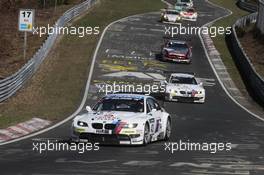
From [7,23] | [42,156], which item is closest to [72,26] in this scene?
[7,23]

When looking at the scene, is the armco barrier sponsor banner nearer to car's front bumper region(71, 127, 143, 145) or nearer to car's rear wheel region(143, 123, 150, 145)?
car's front bumper region(71, 127, 143, 145)

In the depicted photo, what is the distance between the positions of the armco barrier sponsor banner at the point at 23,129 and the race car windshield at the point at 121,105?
8.73 ft

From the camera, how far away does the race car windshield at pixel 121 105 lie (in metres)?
19.1

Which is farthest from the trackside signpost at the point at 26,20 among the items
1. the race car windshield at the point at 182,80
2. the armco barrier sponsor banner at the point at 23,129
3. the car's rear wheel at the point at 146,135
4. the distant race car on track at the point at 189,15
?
the distant race car on track at the point at 189,15

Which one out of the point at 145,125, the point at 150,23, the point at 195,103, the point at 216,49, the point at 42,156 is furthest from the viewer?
the point at 150,23

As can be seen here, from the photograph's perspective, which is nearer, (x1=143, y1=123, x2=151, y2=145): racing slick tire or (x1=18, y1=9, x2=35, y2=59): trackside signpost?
(x1=143, y1=123, x2=151, y2=145): racing slick tire

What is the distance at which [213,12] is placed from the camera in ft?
267

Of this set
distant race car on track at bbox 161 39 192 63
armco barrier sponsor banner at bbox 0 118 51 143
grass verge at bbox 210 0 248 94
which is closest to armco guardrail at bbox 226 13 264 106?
grass verge at bbox 210 0 248 94

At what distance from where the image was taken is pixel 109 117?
1803cm

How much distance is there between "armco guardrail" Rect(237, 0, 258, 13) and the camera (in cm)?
7996

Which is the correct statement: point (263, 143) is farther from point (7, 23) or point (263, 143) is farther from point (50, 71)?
point (7, 23)

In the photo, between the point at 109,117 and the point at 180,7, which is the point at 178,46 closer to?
the point at 180,7

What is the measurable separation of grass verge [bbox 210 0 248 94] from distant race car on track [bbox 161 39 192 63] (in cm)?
267

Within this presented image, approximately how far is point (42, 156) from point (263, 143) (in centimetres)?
721
